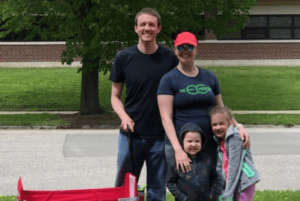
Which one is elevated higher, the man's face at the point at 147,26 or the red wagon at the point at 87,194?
the man's face at the point at 147,26

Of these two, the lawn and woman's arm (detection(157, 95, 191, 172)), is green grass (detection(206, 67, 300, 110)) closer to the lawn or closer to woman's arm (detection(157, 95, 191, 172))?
the lawn

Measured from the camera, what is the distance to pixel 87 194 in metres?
4.30

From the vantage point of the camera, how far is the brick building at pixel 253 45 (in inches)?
1298

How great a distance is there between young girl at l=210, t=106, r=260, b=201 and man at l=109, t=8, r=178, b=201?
664 millimetres

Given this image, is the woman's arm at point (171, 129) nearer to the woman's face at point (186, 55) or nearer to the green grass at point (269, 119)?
the woman's face at point (186, 55)

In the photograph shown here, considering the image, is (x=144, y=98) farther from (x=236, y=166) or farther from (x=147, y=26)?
(x=236, y=166)

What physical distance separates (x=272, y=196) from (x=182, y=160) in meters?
2.85

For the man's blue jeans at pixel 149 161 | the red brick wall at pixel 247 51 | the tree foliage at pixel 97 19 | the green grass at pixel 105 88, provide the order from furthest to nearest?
1. the red brick wall at pixel 247 51
2. the green grass at pixel 105 88
3. the tree foliage at pixel 97 19
4. the man's blue jeans at pixel 149 161

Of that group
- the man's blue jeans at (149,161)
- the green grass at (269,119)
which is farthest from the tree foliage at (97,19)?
the man's blue jeans at (149,161)

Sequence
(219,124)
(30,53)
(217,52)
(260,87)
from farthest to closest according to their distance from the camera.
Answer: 1. (217,52)
2. (30,53)
3. (260,87)
4. (219,124)

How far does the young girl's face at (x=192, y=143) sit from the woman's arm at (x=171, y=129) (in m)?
0.05

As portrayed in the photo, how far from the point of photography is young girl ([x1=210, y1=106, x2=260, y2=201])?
4.41 m

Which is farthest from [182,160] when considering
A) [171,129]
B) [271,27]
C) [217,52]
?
[271,27]

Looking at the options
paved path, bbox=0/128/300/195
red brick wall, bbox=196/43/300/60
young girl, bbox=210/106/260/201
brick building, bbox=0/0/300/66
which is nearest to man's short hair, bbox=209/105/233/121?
young girl, bbox=210/106/260/201
